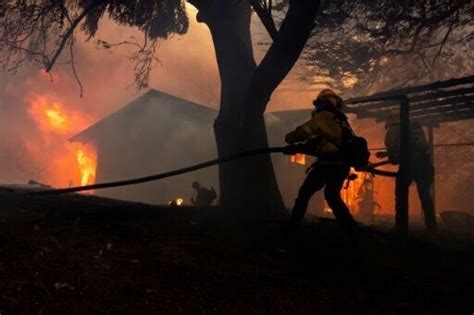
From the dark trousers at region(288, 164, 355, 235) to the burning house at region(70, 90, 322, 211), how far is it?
17.3 meters

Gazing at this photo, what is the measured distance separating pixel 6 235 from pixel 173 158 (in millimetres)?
21317

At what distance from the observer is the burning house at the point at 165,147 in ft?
80.8

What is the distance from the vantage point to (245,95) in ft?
28.0

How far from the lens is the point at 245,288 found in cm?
362

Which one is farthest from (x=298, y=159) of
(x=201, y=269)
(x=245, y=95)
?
(x=201, y=269)

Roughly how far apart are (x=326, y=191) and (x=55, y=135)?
152 ft

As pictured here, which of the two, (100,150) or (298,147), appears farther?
(100,150)

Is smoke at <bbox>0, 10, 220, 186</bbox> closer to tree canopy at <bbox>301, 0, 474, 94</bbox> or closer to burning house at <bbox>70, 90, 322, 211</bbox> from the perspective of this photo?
burning house at <bbox>70, 90, 322, 211</bbox>

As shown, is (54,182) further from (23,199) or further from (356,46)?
(23,199)

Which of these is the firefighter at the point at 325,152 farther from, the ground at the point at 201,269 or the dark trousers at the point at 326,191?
the ground at the point at 201,269

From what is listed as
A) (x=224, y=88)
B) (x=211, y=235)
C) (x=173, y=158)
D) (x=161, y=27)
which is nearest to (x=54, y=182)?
(x=173, y=158)

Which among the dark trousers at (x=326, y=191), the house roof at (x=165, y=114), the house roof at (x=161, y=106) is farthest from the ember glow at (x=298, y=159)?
the dark trousers at (x=326, y=191)

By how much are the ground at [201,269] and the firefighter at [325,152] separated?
0.39 meters

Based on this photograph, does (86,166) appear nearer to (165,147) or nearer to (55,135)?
(165,147)
